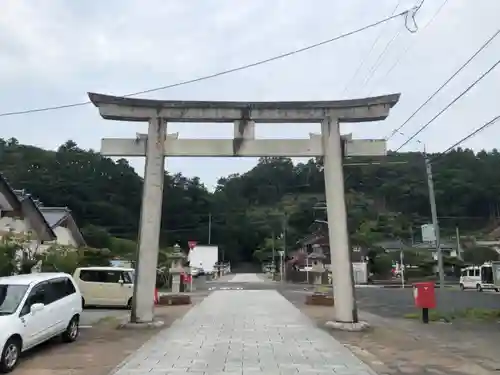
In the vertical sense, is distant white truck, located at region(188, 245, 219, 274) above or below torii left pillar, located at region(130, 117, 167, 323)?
above

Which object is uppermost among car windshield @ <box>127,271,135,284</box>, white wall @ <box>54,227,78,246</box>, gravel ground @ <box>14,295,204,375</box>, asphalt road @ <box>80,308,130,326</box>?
white wall @ <box>54,227,78,246</box>

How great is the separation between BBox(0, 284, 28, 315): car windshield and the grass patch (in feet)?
40.7

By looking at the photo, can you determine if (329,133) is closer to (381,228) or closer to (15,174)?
(15,174)

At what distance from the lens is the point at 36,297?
10039 millimetres

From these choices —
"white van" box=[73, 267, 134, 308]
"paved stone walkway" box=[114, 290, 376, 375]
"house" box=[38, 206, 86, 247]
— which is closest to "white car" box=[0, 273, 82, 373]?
"paved stone walkway" box=[114, 290, 376, 375]

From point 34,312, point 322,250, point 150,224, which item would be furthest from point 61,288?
point 322,250

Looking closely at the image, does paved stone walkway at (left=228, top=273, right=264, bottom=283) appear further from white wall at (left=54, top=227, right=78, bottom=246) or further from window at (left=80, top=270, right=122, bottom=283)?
window at (left=80, top=270, right=122, bottom=283)

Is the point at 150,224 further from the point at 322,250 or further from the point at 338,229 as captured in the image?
the point at 322,250

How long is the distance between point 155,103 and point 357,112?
19.1ft

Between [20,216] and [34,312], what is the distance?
21356mm

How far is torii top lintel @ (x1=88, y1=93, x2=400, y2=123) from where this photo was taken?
1510cm

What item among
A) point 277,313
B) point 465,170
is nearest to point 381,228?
point 465,170

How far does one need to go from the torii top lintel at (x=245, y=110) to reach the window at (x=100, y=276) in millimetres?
9088

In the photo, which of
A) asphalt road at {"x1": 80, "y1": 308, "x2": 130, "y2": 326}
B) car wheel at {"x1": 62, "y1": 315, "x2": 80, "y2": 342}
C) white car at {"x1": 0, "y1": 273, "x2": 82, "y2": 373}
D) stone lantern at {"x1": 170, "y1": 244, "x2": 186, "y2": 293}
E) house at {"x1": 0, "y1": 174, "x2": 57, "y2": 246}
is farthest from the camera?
stone lantern at {"x1": 170, "y1": 244, "x2": 186, "y2": 293}
